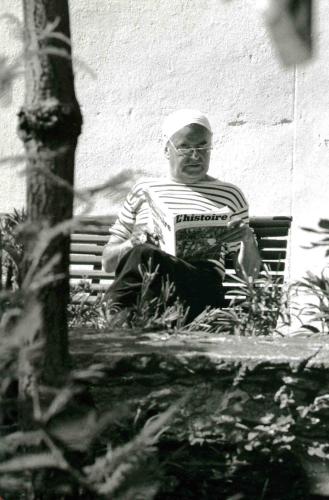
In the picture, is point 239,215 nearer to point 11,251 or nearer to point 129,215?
point 129,215

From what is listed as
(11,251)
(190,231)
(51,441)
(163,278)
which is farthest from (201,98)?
(51,441)

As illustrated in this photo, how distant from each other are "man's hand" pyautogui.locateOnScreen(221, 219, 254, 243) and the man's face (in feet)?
0.99

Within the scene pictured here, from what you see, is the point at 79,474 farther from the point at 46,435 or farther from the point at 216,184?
the point at 216,184

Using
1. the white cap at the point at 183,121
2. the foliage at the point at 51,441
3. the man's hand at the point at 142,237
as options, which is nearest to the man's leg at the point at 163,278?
the man's hand at the point at 142,237

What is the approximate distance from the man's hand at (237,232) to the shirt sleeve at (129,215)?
392 mm

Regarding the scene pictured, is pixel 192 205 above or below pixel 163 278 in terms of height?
above

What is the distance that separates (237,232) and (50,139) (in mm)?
2144

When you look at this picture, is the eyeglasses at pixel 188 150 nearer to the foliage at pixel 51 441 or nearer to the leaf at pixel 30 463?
the foliage at pixel 51 441

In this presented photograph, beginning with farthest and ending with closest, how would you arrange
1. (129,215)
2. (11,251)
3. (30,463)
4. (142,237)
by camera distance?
(129,215)
(142,237)
(11,251)
(30,463)

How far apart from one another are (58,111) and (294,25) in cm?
76

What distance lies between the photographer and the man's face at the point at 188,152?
4.74 meters

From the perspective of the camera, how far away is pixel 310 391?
121 inches

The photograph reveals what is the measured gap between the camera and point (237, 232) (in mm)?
4633

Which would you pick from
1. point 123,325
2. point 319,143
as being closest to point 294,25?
point 123,325
